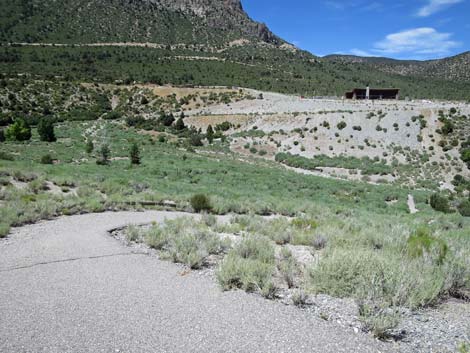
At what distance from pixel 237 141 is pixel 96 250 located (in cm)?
4186

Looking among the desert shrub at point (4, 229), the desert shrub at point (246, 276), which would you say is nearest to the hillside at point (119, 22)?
the desert shrub at point (4, 229)

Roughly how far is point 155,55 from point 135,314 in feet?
313

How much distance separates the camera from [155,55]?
92438 millimetres

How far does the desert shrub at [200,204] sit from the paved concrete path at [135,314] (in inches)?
265

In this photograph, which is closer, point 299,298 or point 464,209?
point 299,298

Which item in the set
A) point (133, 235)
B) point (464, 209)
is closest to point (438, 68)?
point (464, 209)

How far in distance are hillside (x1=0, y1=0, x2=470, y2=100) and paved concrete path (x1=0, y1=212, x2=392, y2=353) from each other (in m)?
75.2

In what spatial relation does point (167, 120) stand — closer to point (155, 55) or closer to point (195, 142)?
point (195, 142)

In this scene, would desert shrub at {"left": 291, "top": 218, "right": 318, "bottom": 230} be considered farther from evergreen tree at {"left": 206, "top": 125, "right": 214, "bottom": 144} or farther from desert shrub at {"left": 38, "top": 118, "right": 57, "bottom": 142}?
evergreen tree at {"left": 206, "top": 125, "right": 214, "bottom": 144}

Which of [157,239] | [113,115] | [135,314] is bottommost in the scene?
[157,239]

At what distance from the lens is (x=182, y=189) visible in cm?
1855

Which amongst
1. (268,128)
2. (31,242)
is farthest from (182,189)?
(268,128)

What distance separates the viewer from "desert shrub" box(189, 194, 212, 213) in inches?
559

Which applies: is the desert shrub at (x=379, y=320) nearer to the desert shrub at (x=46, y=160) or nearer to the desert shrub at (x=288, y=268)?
the desert shrub at (x=288, y=268)
